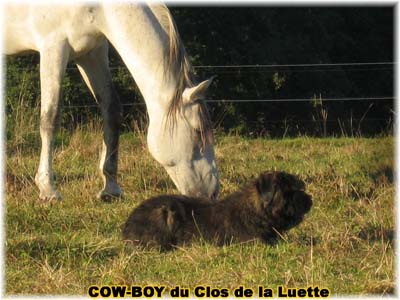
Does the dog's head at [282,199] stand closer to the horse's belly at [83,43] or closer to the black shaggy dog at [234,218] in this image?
the black shaggy dog at [234,218]

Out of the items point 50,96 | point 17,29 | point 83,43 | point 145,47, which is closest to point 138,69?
point 145,47

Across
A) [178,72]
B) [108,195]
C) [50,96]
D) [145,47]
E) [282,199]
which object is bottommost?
[108,195]

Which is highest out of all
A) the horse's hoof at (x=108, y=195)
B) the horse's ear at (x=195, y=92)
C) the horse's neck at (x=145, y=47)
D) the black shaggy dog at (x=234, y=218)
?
the horse's neck at (x=145, y=47)

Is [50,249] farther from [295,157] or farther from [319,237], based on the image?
[295,157]

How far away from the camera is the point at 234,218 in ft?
19.7

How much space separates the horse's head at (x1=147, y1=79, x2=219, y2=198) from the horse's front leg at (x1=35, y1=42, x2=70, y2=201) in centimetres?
120

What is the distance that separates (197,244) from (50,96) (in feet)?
9.66

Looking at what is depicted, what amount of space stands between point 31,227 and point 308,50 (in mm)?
15826

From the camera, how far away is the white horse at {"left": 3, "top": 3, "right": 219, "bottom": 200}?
24.7 ft

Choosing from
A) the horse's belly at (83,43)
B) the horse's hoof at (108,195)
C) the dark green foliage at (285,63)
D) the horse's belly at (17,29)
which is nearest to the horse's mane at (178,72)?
the horse's belly at (83,43)

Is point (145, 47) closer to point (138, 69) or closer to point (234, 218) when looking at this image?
point (138, 69)

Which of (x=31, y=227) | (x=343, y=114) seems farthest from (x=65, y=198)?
(x=343, y=114)

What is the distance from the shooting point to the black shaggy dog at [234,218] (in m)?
5.90

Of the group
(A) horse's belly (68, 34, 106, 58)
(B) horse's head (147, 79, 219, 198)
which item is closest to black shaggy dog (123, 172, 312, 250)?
(B) horse's head (147, 79, 219, 198)
